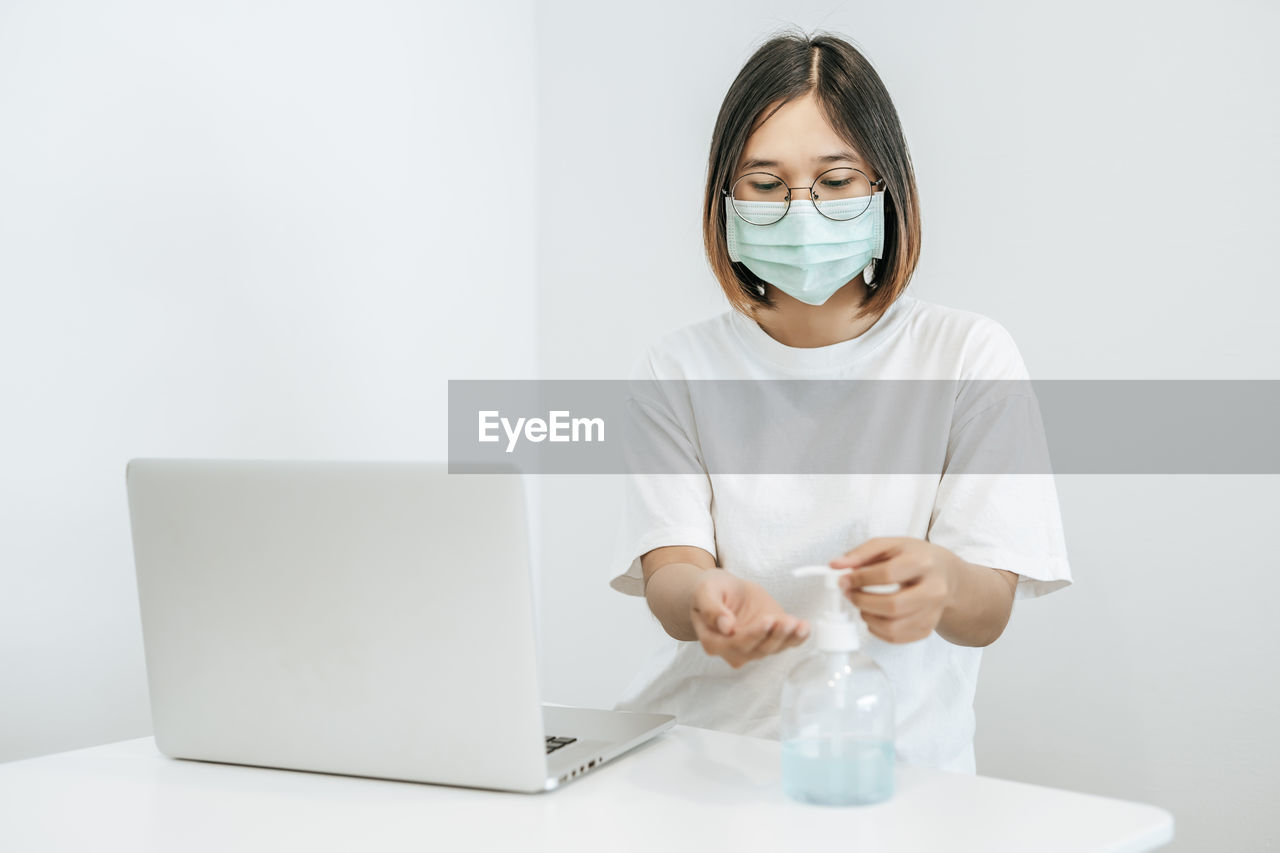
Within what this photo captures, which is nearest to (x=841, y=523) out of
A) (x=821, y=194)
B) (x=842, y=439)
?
(x=842, y=439)

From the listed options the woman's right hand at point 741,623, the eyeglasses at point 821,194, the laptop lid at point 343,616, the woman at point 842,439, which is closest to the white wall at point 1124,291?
the woman at point 842,439

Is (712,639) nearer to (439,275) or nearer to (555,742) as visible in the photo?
(555,742)

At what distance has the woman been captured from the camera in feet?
3.51

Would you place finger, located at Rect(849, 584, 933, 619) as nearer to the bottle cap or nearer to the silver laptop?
the bottle cap

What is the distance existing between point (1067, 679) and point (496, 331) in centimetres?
118

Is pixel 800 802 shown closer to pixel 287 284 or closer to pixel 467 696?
pixel 467 696

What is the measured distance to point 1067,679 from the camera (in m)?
1.57

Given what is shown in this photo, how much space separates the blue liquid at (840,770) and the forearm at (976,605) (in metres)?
0.17

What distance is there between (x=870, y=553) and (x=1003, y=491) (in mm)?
322

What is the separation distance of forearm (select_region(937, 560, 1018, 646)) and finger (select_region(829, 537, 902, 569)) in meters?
0.13

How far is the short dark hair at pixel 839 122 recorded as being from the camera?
1132 millimetres

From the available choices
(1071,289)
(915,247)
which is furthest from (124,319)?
(1071,289)

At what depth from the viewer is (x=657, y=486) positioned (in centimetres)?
119

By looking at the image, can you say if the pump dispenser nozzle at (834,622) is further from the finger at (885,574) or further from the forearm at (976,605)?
the forearm at (976,605)
